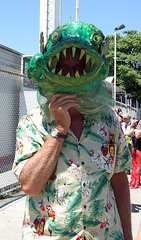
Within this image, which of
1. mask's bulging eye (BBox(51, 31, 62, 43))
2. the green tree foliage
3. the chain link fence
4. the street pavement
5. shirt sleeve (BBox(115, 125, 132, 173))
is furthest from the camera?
the green tree foliage

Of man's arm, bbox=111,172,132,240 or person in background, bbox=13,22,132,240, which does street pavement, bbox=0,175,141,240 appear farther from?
person in background, bbox=13,22,132,240

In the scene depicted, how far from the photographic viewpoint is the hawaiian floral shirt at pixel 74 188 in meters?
1.25

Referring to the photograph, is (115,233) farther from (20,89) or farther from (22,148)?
(20,89)

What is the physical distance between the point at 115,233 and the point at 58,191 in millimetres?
402

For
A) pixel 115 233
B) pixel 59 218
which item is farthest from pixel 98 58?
pixel 115 233

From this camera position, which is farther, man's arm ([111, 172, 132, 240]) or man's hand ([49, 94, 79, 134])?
man's arm ([111, 172, 132, 240])

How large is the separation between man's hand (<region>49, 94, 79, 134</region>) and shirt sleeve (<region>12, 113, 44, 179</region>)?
5.4 inches

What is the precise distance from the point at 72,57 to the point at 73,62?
0.09ft

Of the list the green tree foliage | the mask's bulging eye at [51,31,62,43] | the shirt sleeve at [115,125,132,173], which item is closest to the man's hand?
the mask's bulging eye at [51,31,62,43]

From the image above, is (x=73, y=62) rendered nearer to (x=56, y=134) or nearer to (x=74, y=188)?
(x=56, y=134)

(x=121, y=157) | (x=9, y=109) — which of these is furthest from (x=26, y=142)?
(x=9, y=109)

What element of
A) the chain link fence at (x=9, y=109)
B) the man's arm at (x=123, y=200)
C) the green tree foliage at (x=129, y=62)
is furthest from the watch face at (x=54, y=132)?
the green tree foliage at (x=129, y=62)

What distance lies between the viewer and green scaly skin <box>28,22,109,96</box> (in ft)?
3.95

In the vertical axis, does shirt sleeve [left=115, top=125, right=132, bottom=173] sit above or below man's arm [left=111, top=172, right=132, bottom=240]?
above
